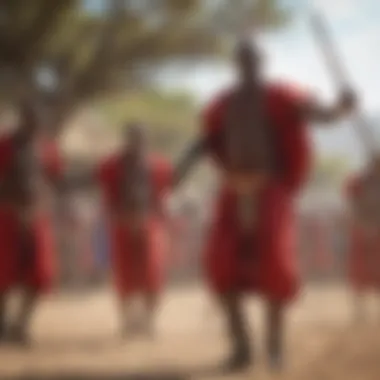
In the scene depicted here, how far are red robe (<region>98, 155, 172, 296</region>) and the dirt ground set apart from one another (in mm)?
27

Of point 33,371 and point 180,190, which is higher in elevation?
point 180,190

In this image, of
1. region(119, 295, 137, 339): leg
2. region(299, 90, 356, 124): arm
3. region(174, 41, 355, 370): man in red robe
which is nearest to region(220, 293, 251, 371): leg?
region(174, 41, 355, 370): man in red robe

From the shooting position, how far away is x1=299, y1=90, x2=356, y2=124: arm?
3.28 feet

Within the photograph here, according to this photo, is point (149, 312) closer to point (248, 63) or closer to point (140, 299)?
point (140, 299)

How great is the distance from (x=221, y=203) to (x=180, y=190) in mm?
47

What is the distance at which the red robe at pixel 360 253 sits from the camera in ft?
3.34

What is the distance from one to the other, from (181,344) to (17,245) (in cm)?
21

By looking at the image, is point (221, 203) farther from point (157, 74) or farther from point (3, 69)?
point (3, 69)

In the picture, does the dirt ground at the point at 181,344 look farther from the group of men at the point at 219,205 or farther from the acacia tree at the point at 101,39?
the acacia tree at the point at 101,39

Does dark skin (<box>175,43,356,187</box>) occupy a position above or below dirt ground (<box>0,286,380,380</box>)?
above

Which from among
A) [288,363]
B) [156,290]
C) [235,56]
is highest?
[235,56]

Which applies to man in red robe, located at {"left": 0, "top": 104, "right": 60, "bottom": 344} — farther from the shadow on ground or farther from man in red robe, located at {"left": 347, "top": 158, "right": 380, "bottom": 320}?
man in red robe, located at {"left": 347, "top": 158, "right": 380, "bottom": 320}

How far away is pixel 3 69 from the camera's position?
106 centimetres

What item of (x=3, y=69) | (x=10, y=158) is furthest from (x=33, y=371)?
(x=3, y=69)
